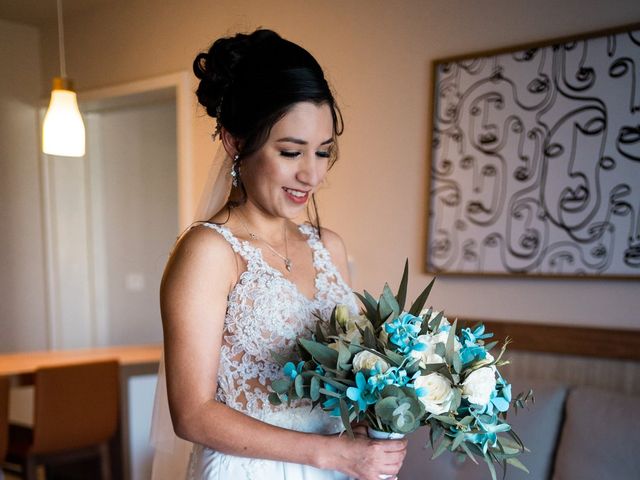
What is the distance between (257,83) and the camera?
1.18 meters

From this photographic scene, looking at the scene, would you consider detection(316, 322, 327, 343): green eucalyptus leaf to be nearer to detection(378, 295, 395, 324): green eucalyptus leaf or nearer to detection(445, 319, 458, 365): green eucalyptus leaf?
detection(378, 295, 395, 324): green eucalyptus leaf

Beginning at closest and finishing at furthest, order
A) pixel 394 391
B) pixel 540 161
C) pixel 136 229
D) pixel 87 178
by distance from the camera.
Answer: pixel 394 391
pixel 540 161
pixel 87 178
pixel 136 229

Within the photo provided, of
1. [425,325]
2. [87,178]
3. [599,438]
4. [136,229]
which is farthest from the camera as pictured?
[136,229]

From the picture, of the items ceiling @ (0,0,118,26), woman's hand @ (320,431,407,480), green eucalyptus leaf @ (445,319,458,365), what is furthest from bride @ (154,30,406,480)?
Answer: ceiling @ (0,0,118,26)

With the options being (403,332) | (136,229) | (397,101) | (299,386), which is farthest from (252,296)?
(136,229)

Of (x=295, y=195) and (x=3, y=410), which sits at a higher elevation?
(x=295, y=195)

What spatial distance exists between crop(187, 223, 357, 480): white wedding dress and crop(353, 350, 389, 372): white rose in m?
0.28

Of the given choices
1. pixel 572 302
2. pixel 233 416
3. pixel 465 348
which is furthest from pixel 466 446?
pixel 572 302

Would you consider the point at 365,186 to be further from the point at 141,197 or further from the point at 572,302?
the point at 141,197

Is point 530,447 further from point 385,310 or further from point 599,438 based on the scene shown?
point 385,310

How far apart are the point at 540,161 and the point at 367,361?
1.60 m

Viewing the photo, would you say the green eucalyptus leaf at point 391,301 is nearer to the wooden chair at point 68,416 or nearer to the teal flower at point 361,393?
the teal flower at point 361,393

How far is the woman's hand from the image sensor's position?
1.02 metres

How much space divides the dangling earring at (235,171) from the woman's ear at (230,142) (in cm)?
1
